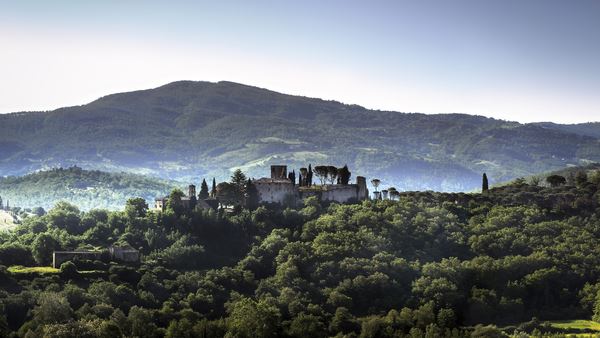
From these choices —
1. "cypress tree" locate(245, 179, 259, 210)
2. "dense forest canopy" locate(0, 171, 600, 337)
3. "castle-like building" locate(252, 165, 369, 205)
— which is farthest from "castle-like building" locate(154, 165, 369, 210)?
"dense forest canopy" locate(0, 171, 600, 337)

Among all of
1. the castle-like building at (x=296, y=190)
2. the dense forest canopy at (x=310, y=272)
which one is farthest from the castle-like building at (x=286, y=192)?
the dense forest canopy at (x=310, y=272)

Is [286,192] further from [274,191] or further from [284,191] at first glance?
[274,191]

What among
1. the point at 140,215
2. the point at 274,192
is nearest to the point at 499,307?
the point at 274,192

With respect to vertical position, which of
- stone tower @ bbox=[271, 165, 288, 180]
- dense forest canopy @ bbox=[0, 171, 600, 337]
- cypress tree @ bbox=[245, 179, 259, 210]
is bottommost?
dense forest canopy @ bbox=[0, 171, 600, 337]

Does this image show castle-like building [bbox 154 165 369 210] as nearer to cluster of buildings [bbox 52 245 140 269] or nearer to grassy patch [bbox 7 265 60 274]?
cluster of buildings [bbox 52 245 140 269]

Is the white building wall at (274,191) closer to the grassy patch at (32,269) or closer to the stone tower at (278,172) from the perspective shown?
the stone tower at (278,172)

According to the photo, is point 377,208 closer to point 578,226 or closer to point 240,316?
point 578,226
